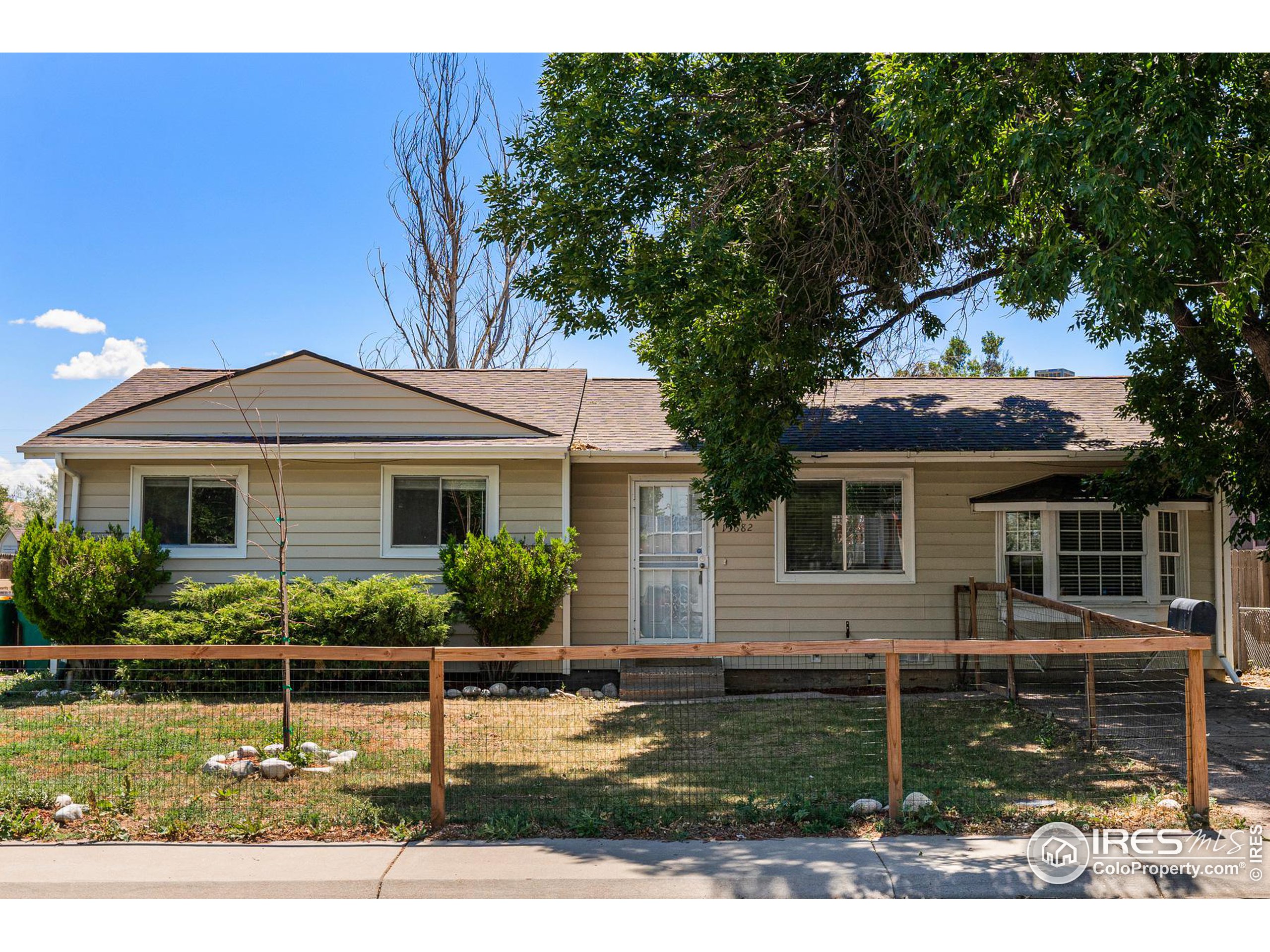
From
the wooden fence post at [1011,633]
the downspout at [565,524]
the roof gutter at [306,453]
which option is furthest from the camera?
the downspout at [565,524]

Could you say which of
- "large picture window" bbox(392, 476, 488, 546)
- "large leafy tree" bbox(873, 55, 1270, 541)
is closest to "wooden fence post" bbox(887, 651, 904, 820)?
"large leafy tree" bbox(873, 55, 1270, 541)

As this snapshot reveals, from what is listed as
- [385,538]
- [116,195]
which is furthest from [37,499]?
Result: [385,538]

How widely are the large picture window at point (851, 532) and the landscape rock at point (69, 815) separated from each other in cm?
831

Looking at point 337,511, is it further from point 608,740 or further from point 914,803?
point 914,803

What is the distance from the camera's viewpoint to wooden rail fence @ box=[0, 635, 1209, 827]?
561 centimetres

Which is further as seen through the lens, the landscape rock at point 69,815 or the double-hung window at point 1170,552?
the double-hung window at point 1170,552

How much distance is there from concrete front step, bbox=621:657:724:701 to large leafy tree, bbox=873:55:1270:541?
19.6 feet

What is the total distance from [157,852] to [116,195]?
18.1 metres

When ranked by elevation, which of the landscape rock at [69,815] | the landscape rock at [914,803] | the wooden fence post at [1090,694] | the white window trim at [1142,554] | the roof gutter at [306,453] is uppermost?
the roof gutter at [306,453]

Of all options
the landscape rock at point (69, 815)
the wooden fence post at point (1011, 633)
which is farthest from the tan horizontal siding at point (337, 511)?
the landscape rock at point (69, 815)

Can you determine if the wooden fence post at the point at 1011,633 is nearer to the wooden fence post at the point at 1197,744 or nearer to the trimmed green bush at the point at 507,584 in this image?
the wooden fence post at the point at 1197,744

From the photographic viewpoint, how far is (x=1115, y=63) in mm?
5629

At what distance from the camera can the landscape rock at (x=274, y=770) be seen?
660 centimetres

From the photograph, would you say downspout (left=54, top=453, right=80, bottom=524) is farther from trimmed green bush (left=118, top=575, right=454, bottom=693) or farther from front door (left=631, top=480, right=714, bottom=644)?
front door (left=631, top=480, right=714, bottom=644)
